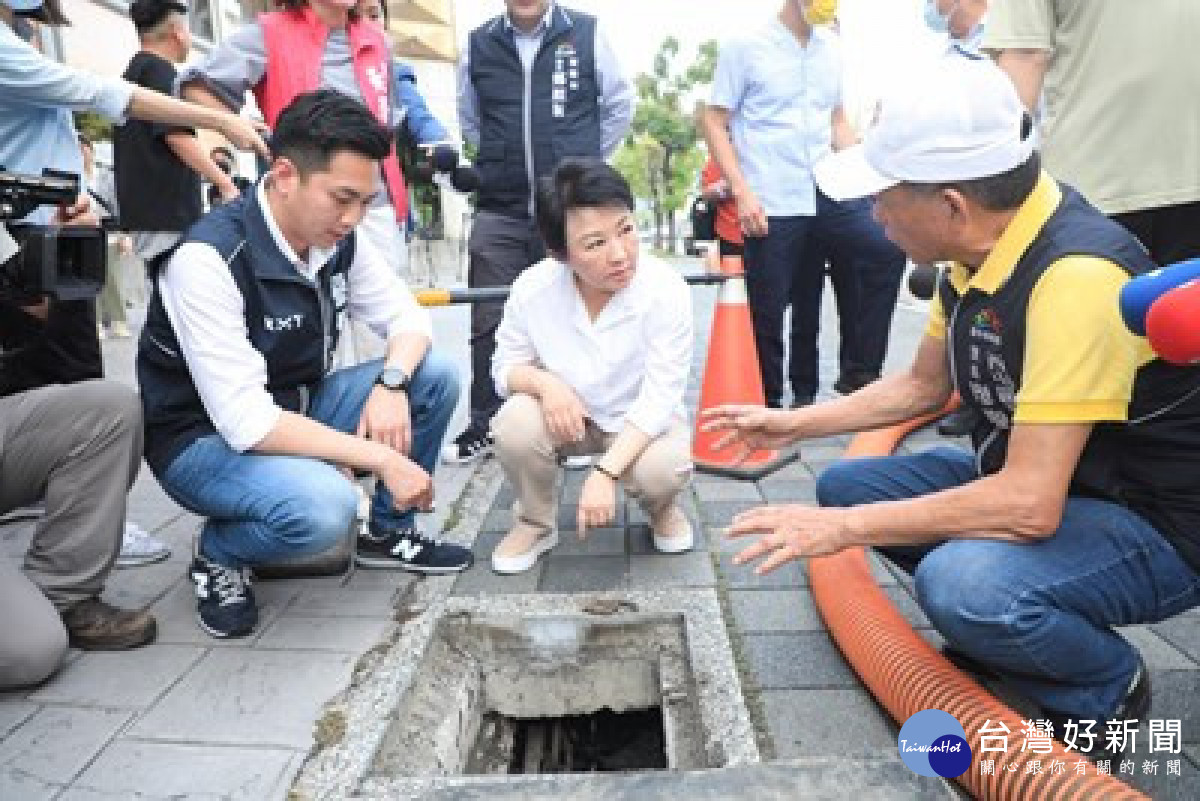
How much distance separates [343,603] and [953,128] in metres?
2.10

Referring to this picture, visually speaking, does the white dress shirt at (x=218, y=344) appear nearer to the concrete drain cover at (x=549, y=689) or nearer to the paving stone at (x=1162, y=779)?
the concrete drain cover at (x=549, y=689)

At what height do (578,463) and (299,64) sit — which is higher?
(299,64)

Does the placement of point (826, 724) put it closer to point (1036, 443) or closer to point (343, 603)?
point (1036, 443)

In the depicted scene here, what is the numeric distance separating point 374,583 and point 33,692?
36.8 inches

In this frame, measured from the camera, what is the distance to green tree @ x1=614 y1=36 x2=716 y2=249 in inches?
1515

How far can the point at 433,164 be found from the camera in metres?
3.75

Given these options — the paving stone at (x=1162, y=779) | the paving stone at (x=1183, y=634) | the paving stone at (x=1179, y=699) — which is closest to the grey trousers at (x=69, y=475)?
the paving stone at (x=1162, y=779)

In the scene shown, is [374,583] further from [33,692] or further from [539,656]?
[33,692]

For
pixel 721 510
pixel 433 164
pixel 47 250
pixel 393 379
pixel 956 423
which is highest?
pixel 433 164

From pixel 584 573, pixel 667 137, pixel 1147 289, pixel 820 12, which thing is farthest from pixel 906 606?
pixel 667 137

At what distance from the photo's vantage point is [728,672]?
212cm

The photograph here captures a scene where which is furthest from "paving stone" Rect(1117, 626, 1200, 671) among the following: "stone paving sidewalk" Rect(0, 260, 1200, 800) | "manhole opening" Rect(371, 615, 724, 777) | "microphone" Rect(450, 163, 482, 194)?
"microphone" Rect(450, 163, 482, 194)

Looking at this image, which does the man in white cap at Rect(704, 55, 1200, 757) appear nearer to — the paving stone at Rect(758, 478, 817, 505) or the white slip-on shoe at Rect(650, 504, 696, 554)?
the white slip-on shoe at Rect(650, 504, 696, 554)

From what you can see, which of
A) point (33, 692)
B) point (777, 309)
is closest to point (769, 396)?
point (777, 309)
